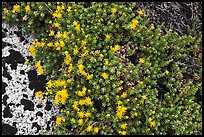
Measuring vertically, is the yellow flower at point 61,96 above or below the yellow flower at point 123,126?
above

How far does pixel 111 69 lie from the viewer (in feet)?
12.5

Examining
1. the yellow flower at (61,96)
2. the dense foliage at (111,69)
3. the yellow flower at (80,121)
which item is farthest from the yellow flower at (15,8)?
the yellow flower at (80,121)

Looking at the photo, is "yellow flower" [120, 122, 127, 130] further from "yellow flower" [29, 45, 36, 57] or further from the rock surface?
"yellow flower" [29, 45, 36, 57]

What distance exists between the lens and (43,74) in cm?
425

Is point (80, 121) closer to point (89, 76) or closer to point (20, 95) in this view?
point (89, 76)

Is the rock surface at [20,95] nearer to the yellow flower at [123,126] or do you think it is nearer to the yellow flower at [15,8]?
the yellow flower at [15,8]

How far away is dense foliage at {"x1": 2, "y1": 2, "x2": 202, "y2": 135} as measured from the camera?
385cm

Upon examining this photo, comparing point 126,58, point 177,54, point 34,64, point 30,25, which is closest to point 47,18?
point 30,25

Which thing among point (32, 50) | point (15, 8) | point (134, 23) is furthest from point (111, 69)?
point (15, 8)

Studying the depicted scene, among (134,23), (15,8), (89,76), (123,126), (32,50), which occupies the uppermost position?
(15,8)

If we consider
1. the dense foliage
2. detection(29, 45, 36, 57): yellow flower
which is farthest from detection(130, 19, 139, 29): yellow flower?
detection(29, 45, 36, 57): yellow flower

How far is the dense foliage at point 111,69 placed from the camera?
3848 millimetres

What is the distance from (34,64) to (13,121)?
66 cm

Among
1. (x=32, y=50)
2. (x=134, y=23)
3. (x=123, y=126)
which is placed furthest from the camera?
(x=32, y=50)
